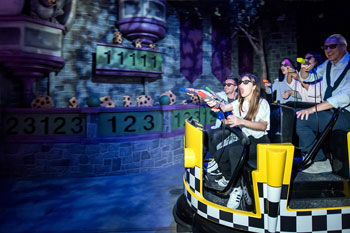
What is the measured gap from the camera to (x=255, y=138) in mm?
1783

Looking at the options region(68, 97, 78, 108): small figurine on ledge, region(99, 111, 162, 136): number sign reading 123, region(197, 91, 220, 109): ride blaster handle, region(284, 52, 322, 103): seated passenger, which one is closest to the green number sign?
region(99, 111, 162, 136): number sign reading 123

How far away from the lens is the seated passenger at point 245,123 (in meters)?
1.67

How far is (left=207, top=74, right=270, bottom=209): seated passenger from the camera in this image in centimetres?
167

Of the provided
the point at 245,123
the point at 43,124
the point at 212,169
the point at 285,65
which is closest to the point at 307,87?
the point at 285,65

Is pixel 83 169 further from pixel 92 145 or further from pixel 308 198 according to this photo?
pixel 308 198

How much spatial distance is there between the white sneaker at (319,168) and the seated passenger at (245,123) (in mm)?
416

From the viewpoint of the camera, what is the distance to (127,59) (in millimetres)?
5543

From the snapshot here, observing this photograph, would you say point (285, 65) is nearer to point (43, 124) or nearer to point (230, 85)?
point (230, 85)

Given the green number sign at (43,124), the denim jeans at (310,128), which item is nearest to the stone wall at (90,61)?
the green number sign at (43,124)

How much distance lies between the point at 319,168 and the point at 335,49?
92 cm

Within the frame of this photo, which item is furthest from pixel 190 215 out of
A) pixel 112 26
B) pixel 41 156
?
pixel 112 26

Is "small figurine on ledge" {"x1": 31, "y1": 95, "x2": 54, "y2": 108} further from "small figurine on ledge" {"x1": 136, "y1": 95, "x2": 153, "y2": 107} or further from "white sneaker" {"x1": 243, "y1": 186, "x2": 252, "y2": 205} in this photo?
"white sneaker" {"x1": 243, "y1": 186, "x2": 252, "y2": 205}

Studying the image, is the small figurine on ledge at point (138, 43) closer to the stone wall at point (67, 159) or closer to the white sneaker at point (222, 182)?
the stone wall at point (67, 159)

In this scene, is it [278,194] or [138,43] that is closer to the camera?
[278,194]
